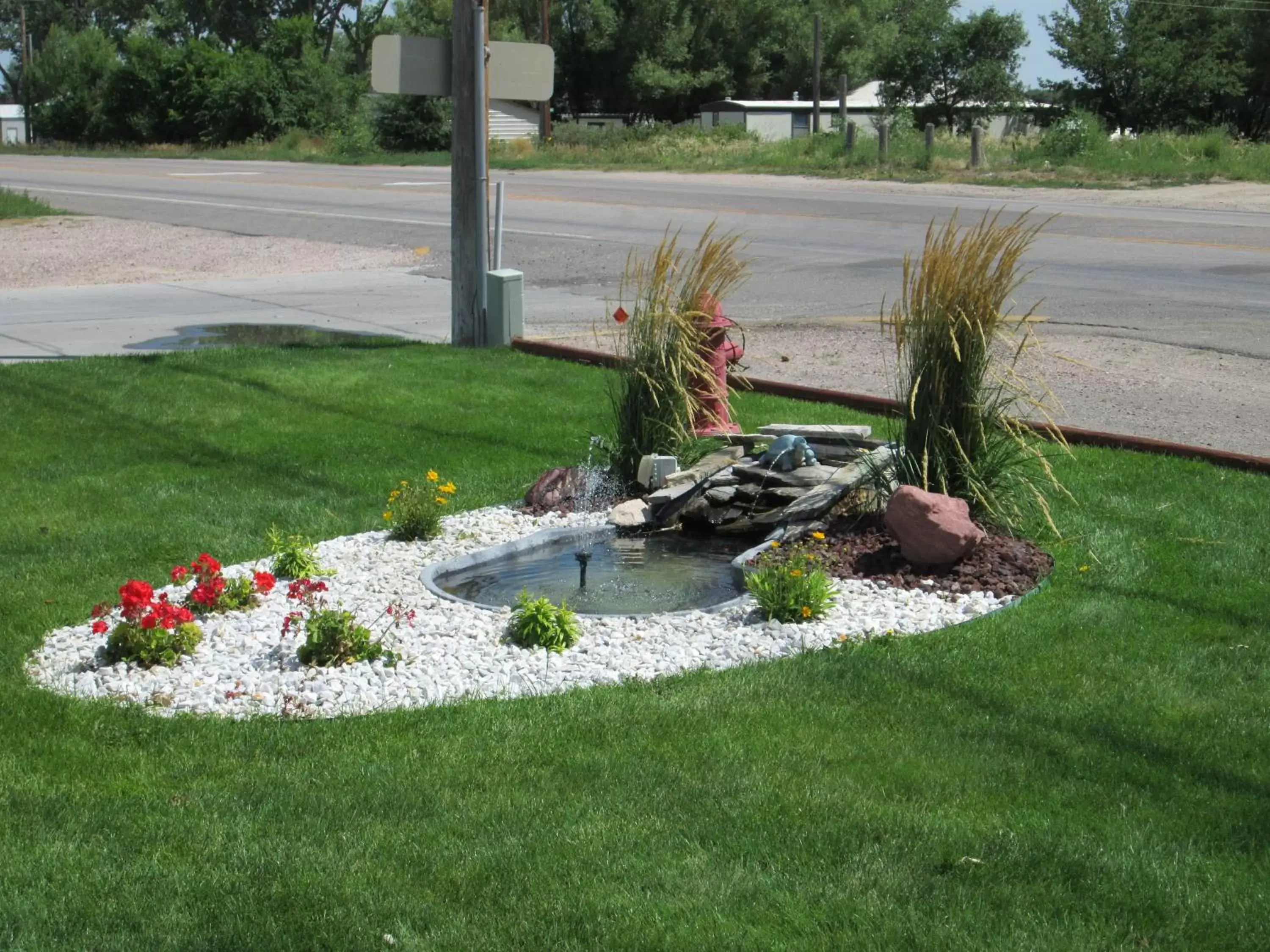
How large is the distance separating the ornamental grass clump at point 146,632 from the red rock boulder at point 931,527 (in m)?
2.90

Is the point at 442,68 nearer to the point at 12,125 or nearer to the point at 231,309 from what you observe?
the point at 231,309

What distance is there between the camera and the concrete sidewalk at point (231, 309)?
1334 cm

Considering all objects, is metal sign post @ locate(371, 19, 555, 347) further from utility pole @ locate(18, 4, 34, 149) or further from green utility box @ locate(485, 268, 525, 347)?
utility pole @ locate(18, 4, 34, 149)

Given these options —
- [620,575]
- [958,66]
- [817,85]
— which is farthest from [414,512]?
[817,85]

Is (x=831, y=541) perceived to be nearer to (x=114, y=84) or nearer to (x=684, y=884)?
(x=684, y=884)

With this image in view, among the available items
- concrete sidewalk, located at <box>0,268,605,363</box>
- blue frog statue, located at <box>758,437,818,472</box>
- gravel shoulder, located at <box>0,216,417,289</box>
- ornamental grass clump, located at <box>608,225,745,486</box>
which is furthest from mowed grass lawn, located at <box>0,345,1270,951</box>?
gravel shoulder, located at <box>0,216,417,289</box>

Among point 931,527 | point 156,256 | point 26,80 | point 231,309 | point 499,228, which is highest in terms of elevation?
point 26,80

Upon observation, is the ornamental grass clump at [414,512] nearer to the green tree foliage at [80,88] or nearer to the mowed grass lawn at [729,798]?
the mowed grass lawn at [729,798]

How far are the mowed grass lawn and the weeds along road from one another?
287 inches

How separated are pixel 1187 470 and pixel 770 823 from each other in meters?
4.79

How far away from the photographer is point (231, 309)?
15.4m

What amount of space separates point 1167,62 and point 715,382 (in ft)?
131

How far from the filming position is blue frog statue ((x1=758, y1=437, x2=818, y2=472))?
7.53m

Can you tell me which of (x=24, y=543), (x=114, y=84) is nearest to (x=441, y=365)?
(x=24, y=543)
